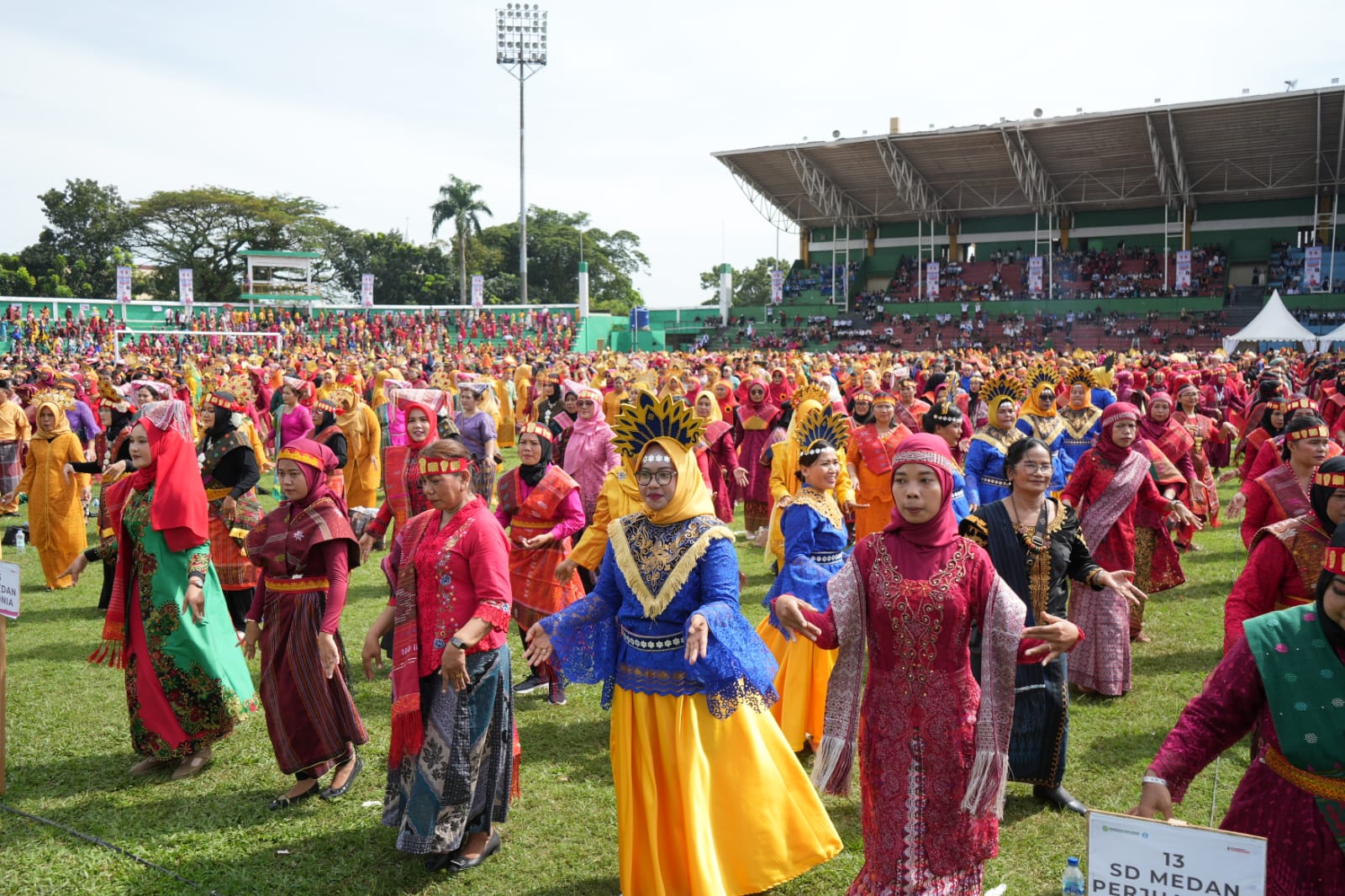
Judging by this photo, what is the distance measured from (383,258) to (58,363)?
128ft

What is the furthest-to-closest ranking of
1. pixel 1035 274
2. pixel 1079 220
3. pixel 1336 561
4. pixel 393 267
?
pixel 393 267 < pixel 1079 220 < pixel 1035 274 < pixel 1336 561

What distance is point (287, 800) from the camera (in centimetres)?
495

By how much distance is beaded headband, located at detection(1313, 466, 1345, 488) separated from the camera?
136 inches

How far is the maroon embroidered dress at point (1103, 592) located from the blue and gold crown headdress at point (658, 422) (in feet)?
10.8

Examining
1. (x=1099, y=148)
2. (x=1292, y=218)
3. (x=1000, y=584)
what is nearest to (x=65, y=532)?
(x=1000, y=584)

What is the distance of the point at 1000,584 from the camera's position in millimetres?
3316

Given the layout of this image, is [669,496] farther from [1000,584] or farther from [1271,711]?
[1271,711]

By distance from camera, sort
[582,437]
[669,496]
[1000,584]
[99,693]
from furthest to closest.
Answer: [582,437]
[99,693]
[669,496]
[1000,584]

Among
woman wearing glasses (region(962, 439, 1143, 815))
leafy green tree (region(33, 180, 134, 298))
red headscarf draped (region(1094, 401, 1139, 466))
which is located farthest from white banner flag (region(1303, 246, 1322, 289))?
leafy green tree (region(33, 180, 134, 298))

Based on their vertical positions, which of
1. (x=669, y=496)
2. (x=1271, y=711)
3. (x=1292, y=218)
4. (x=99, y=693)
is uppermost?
(x=1292, y=218)

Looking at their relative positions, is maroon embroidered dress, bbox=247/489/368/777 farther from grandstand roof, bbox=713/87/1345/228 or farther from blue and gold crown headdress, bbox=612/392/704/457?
grandstand roof, bbox=713/87/1345/228

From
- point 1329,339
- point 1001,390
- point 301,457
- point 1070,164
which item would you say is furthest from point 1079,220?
point 301,457

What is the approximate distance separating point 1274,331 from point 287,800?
33.3 meters

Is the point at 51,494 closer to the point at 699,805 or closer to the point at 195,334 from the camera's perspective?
the point at 699,805
